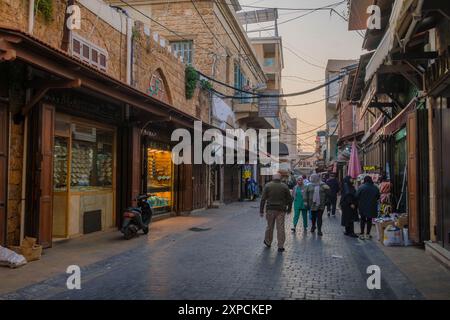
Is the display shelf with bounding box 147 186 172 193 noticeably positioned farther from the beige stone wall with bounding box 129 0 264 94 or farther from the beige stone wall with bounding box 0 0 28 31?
the beige stone wall with bounding box 0 0 28 31

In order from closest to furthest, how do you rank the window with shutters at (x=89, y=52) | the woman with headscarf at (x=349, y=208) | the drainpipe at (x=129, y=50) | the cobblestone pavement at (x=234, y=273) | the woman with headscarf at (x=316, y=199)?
the cobblestone pavement at (x=234, y=273) < the window with shutters at (x=89, y=52) < the woman with headscarf at (x=349, y=208) < the woman with headscarf at (x=316, y=199) < the drainpipe at (x=129, y=50)

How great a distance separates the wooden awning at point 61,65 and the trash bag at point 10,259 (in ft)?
10.2

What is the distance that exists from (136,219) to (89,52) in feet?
14.3

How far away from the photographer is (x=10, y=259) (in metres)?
7.59

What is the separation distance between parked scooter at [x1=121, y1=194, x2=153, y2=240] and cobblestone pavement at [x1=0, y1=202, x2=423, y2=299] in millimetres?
684

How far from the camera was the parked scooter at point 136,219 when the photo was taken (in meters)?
11.1

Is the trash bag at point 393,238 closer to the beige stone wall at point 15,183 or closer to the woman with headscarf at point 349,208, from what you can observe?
the woman with headscarf at point 349,208

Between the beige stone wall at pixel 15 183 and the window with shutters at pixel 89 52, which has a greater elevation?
the window with shutters at pixel 89 52

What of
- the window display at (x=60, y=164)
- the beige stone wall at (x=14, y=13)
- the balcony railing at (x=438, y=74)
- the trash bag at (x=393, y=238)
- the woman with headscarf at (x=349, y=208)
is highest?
the beige stone wall at (x=14, y=13)

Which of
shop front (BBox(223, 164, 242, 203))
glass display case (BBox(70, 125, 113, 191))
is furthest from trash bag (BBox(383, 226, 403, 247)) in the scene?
shop front (BBox(223, 164, 242, 203))

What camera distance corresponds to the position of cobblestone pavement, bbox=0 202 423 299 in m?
6.16

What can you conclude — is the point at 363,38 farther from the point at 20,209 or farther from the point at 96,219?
the point at 20,209

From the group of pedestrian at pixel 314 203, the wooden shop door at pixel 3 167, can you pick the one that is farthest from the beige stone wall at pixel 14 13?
the group of pedestrian at pixel 314 203

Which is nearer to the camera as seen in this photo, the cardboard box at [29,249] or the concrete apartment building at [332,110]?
the cardboard box at [29,249]
